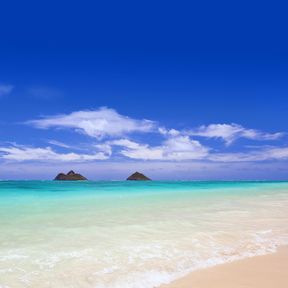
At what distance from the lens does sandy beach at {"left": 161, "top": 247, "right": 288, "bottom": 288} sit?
3.93m

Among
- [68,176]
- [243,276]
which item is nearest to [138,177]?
[68,176]

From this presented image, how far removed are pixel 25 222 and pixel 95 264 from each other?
495cm

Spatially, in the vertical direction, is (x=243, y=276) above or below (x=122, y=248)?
below

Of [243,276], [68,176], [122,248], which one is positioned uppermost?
Answer: [68,176]

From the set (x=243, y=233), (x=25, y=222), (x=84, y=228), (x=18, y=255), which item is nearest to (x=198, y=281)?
(x=18, y=255)

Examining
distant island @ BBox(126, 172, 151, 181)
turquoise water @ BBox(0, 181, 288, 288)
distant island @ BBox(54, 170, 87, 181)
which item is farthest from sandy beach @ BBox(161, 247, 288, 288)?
distant island @ BBox(126, 172, 151, 181)

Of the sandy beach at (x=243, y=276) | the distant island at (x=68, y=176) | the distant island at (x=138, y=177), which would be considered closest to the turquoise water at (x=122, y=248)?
the sandy beach at (x=243, y=276)

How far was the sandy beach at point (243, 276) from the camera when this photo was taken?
12.9 feet

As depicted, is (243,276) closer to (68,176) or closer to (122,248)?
(122,248)

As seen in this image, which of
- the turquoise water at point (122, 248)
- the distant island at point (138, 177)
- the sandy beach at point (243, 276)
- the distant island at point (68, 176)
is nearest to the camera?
the sandy beach at point (243, 276)

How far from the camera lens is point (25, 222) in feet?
29.6

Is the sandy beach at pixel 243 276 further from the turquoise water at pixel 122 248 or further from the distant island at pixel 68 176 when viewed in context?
the distant island at pixel 68 176

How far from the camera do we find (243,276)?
167 inches

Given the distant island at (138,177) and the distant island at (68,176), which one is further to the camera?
the distant island at (138,177)
